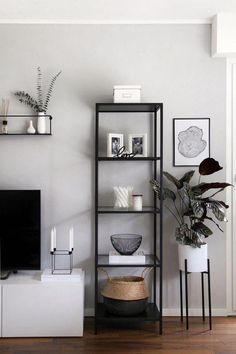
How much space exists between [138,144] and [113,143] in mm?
213

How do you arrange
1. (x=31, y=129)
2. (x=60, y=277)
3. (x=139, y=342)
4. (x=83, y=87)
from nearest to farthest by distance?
(x=139, y=342) < (x=60, y=277) < (x=31, y=129) < (x=83, y=87)

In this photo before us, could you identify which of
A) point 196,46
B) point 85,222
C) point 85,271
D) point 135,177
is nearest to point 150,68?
point 196,46

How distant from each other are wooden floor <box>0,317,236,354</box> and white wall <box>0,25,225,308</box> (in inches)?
14.9

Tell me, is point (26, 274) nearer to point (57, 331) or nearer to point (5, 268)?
point (5, 268)

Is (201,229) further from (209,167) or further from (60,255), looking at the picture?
(60,255)

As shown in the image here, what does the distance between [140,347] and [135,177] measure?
1363mm

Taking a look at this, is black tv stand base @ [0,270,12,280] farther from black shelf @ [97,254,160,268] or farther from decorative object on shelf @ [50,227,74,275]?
black shelf @ [97,254,160,268]

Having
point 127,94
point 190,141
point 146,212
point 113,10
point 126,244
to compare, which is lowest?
point 126,244

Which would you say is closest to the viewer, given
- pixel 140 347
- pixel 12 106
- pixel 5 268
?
pixel 140 347

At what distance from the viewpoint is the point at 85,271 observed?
132 inches

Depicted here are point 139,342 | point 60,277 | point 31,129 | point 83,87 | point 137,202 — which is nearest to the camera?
point 139,342

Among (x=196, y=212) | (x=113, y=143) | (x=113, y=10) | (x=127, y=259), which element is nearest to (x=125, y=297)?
(x=127, y=259)

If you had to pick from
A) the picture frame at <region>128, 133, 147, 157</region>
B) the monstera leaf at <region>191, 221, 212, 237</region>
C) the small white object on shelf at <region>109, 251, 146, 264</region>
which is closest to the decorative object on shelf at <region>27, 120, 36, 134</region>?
the picture frame at <region>128, 133, 147, 157</region>

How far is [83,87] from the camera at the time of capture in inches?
132
